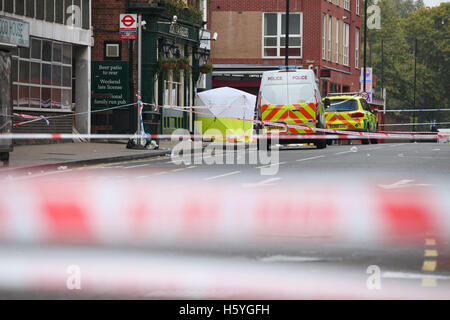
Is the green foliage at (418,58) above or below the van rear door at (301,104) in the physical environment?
above

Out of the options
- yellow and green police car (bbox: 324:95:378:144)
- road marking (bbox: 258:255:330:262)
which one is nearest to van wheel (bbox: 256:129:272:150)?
yellow and green police car (bbox: 324:95:378:144)

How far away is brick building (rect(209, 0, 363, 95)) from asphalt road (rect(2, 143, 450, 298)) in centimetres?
3283

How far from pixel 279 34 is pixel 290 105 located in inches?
1200

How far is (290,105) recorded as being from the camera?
33.0 metres

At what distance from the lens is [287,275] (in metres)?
7.92

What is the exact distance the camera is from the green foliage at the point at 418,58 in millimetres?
103500

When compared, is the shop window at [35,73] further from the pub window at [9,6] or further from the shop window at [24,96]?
the pub window at [9,6]

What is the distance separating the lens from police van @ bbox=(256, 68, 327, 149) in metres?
32.8

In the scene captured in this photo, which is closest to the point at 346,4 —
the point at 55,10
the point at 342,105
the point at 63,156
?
the point at 342,105

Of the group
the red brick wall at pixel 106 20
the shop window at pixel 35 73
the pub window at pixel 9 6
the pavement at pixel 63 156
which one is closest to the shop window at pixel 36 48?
the shop window at pixel 35 73

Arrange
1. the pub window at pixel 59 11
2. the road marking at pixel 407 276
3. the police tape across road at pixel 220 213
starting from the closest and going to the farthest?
the road marking at pixel 407 276 → the police tape across road at pixel 220 213 → the pub window at pixel 59 11

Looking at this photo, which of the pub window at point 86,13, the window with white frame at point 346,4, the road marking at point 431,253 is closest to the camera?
the road marking at point 431,253

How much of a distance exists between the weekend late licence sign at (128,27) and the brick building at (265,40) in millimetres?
29419

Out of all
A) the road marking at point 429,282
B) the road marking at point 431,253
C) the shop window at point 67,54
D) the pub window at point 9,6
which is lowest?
the road marking at point 429,282
